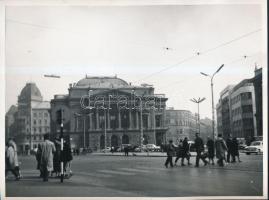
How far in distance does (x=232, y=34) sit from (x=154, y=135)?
7.61m

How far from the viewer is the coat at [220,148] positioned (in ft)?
62.4

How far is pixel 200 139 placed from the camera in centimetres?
1944

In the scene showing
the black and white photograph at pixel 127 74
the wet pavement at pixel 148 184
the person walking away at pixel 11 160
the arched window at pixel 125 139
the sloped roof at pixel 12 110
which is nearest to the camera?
the wet pavement at pixel 148 184

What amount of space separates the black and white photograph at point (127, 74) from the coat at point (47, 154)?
3cm

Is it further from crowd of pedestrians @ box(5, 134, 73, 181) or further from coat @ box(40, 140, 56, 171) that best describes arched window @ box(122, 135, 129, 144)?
coat @ box(40, 140, 56, 171)

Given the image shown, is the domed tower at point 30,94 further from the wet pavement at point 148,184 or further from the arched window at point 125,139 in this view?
the arched window at point 125,139

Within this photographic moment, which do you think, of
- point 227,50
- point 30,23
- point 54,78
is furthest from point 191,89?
point 30,23

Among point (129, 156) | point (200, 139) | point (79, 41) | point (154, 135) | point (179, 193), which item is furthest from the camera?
point (129, 156)

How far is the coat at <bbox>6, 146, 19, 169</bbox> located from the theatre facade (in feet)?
5.36

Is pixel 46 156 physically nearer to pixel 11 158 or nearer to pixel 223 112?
pixel 11 158

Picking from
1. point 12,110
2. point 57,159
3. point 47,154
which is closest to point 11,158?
point 47,154

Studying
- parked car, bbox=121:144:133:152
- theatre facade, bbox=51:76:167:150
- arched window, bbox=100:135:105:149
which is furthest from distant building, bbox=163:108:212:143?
parked car, bbox=121:144:133:152

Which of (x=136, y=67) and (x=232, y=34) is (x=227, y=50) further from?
(x=136, y=67)

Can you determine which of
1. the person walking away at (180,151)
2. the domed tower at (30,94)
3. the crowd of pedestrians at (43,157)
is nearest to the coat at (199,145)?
the person walking away at (180,151)
